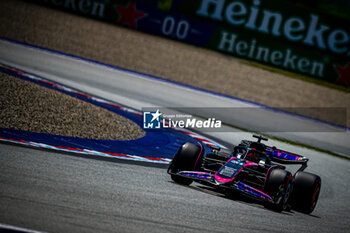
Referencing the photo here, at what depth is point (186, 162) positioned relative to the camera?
23.0ft

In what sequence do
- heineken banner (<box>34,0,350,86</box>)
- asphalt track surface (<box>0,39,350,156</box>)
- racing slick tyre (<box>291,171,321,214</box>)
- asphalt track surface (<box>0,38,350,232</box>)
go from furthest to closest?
heineken banner (<box>34,0,350,86</box>) < asphalt track surface (<box>0,39,350,156</box>) < racing slick tyre (<box>291,171,321,214</box>) < asphalt track surface (<box>0,38,350,232</box>)

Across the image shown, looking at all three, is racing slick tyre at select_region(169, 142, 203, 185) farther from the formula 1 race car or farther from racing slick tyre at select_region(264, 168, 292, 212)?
racing slick tyre at select_region(264, 168, 292, 212)

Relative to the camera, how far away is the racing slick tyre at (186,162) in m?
7.02

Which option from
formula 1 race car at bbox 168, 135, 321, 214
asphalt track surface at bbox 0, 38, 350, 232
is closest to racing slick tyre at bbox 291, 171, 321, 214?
formula 1 race car at bbox 168, 135, 321, 214

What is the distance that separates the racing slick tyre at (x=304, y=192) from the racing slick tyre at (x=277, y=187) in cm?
43

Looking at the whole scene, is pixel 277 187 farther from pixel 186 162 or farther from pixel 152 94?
pixel 152 94

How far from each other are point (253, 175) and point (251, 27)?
1931 cm

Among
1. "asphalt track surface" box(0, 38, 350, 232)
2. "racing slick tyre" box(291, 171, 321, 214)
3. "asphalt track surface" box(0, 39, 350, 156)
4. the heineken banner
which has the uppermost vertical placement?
the heineken banner

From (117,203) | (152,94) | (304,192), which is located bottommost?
(117,203)

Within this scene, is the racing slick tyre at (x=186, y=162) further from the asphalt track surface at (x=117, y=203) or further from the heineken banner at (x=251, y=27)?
the heineken banner at (x=251, y=27)

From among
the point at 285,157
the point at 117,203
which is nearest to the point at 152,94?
the point at 285,157

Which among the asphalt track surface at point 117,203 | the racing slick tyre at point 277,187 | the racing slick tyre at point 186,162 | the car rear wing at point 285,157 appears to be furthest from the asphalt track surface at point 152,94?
the racing slick tyre at point 277,187

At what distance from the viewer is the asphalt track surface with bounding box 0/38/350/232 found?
4.57 metres

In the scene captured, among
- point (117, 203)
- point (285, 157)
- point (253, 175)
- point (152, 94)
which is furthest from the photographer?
point (152, 94)
